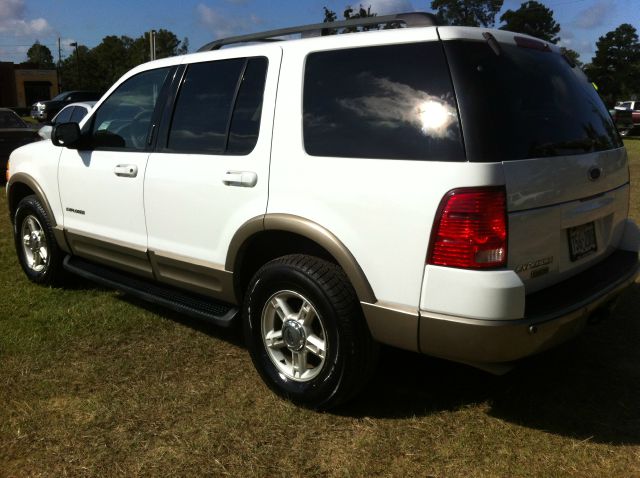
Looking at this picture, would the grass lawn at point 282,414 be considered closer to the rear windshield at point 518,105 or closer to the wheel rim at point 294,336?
the wheel rim at point 294,336

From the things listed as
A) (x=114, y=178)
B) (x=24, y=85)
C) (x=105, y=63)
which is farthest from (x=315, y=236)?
Answer: (x=105, y=63)

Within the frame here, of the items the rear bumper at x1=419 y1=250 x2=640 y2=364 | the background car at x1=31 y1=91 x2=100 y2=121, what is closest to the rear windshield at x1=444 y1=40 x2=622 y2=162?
the rear bumper at x1=419 y1=250 x2=640 y2=364

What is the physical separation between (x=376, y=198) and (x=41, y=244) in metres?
3.70

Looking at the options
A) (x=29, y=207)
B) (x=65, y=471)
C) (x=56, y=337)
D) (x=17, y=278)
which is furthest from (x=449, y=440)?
(x=17, y=278)

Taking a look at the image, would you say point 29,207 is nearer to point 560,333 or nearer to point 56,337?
point 56,337

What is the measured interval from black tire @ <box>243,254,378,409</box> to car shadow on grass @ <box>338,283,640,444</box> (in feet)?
0.80

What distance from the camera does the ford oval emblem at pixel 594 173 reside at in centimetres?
302

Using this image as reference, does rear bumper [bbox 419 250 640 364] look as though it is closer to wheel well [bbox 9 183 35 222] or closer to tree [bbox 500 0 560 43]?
wheel well [bbox 9 183 35 222]

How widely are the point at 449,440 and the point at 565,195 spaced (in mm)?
1308

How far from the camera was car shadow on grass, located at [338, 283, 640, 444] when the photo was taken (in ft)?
10.2

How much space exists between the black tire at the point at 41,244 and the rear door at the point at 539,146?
3.76m

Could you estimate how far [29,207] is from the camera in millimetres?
5188

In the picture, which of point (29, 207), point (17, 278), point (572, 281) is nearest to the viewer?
point (572, 281)

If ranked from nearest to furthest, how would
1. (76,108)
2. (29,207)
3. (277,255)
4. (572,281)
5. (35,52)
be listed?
(572,281) < (277,255) < (29,207) < (76,108) < (35,52)
